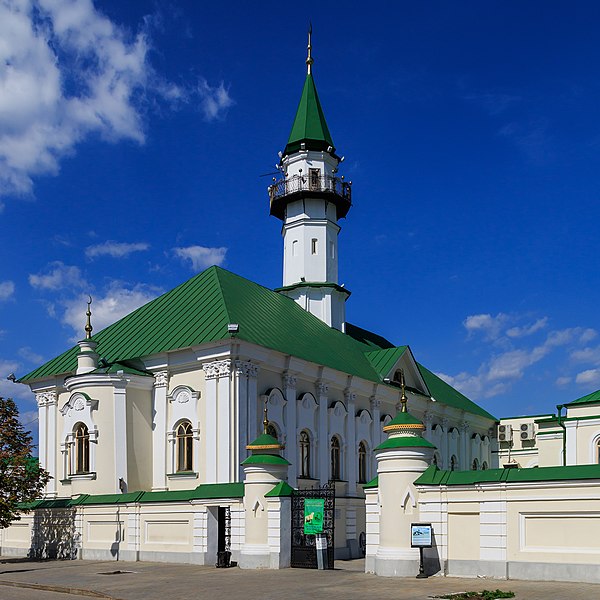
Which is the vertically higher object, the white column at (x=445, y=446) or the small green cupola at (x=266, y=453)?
the small green cupola at (x=266, y=453)

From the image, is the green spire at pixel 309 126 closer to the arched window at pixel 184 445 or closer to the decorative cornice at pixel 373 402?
the decorative cornice at pixel 373 402

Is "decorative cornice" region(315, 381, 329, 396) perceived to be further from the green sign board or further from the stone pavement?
the green sign board

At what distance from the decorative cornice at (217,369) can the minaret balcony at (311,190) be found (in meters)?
15.9

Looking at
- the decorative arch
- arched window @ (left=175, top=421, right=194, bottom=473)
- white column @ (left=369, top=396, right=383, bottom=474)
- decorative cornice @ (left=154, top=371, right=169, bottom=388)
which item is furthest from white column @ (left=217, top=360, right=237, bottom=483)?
white column @ (left=369, top=396, right=383, bottom=474)

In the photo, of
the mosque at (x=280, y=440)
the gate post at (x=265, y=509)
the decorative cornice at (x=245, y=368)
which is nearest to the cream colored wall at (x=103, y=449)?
the mosque at (x=280, y=440)

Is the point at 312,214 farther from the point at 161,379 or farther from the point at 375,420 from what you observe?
the point at 161,379

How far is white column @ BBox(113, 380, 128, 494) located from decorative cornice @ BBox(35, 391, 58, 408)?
15.9 ft

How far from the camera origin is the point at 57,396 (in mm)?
33219

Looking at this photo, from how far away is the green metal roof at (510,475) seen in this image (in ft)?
55.7

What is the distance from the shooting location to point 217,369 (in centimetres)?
2867

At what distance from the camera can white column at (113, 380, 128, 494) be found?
29.3 meters

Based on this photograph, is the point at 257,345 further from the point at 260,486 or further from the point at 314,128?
the point at 314,128

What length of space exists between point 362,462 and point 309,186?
14.5 metres

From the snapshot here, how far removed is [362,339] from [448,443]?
7752 mm
